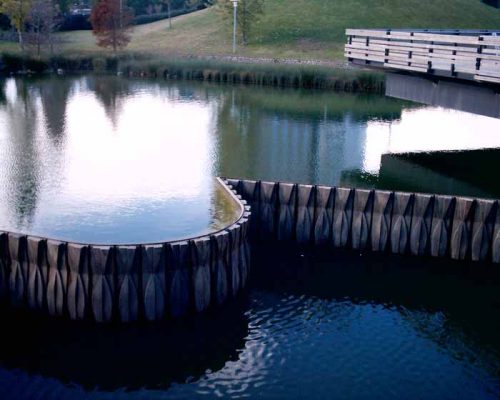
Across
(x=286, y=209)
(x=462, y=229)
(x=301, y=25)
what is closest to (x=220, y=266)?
(x=286, y=209)

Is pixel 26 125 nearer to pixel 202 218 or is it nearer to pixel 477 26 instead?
pixel 202 218

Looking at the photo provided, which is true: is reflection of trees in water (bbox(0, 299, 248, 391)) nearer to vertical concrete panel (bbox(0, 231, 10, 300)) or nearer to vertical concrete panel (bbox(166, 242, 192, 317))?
vertical concrete panel (bbox(166, 242, 192, 317))

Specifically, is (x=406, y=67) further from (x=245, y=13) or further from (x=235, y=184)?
(x=245, y=13)

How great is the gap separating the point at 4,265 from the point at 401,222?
13.1 metres

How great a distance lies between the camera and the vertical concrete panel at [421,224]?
70.5ft

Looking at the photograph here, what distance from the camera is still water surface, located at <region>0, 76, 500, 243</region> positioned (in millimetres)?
21453

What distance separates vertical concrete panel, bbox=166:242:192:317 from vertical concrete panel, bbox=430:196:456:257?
942 cm

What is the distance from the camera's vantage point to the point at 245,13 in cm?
8194

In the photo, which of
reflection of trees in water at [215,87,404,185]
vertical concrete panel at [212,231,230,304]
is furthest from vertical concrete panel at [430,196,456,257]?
vertical concrete panel at [212,231,230,304]

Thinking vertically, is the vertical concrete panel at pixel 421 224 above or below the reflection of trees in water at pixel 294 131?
below

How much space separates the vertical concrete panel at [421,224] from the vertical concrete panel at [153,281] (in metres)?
9.57

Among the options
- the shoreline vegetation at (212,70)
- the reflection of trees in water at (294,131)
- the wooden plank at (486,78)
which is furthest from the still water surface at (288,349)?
the shoreline vegetation at (212,70)

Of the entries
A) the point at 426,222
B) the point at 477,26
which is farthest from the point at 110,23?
the point at 426,222

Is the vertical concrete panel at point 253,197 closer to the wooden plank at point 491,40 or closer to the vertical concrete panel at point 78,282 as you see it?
the vertical concrete panel at point 78,282
